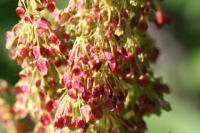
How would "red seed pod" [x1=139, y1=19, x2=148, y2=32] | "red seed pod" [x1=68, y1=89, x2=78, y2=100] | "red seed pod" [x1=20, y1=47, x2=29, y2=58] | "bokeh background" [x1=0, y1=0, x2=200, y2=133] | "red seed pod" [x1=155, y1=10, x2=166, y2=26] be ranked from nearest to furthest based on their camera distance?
"red seed pod" [x1=68, y1=89, x2=78, y2=100], "red seed pod" [x1=20, y1=47, x2=29, y2=58], "red seed pod" [x1=139, y1=19, x2=148, y2=32], "red seed pod" [x1=155, y1=10, x2=166, y2=26], "bokeh background" [x1=0, y1=0, x2=200, y2=133]

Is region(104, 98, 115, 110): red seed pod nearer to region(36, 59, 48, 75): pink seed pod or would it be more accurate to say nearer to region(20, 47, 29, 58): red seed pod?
region(36, 59, 48, 75): pink seed pod

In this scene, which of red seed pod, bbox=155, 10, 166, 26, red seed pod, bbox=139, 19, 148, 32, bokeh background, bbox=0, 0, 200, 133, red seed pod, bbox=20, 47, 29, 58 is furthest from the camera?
bokeh background, bbox=0, 0, 200, 133

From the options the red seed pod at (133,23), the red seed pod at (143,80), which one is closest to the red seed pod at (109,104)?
the red seed pod at (143,80)

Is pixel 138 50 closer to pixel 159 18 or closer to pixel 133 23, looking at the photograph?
pixel 133 23

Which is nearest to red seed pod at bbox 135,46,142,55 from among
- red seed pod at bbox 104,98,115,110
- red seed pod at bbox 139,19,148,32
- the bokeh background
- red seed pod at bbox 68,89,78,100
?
red seed pod at bbox 139,19,148,32

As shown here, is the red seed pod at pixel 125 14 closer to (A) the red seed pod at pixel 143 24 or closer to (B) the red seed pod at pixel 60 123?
(A) the red seed pod at pixel 143 24

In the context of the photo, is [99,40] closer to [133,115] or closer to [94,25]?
[94,25]

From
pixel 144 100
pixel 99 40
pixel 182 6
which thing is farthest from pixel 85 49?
pixel 182 6

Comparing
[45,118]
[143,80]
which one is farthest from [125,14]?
[45,118]
